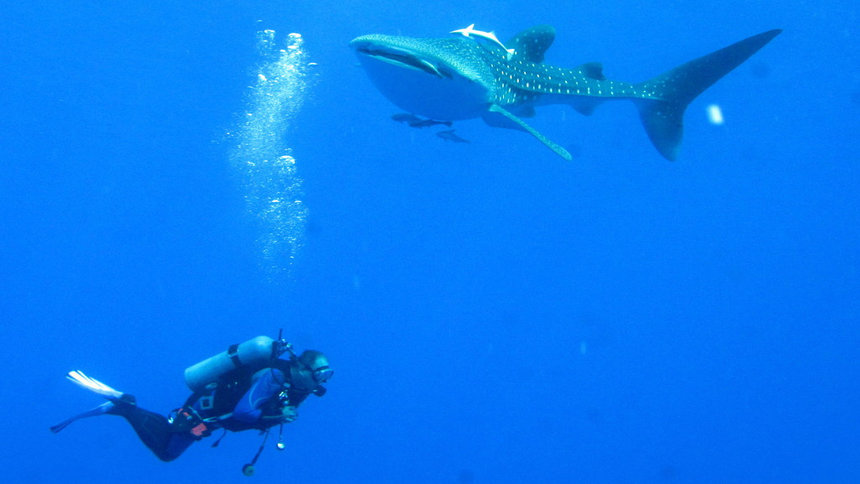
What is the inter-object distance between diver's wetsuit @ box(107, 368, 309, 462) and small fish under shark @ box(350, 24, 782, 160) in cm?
295

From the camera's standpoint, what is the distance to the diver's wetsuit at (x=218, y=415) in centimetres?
497

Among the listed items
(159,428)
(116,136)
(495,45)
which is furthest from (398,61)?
(116,136)

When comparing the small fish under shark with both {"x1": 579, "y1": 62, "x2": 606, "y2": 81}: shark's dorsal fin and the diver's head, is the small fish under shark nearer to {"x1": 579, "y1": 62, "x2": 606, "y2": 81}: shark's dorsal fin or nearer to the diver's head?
{"x1": 579, "y1": 62, "x2": 606, "y2": 81}: shark's dorsal fin

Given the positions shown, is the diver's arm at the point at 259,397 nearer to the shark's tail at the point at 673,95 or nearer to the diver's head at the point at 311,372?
the diver's head at the point at 311,372

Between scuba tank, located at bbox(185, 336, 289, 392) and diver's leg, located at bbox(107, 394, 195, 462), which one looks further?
diver's leg, located at bbox(107, 394, 195, 462)

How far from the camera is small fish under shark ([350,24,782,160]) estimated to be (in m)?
4.32

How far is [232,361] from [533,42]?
192 inches

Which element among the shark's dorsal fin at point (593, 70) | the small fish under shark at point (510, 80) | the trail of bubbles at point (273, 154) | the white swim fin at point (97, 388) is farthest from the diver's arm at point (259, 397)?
the trail of bubbles at point (273, 154)

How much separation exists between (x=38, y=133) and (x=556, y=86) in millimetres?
18662

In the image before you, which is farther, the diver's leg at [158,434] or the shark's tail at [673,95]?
the shark's tail at [673,95]

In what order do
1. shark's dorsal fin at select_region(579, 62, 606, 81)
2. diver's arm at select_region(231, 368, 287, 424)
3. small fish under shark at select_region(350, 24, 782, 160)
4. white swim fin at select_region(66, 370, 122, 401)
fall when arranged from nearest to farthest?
small fish under shark at select_region(350, 24, 782, 160) < diver's arm at select_region(231, 368, 287, 424) < white swim fin at select_region(66, 370, 122, 401) < shark's dorsal fin at select_region(579, 62, 606, 81)

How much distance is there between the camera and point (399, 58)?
429 centimetres

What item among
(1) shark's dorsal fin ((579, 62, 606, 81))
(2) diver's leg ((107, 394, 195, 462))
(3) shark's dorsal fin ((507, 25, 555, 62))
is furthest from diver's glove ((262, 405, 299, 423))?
(1) shark's dorsal fin ((579, 62, 606, 81))

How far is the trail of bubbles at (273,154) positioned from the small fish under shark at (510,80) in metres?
12.6
